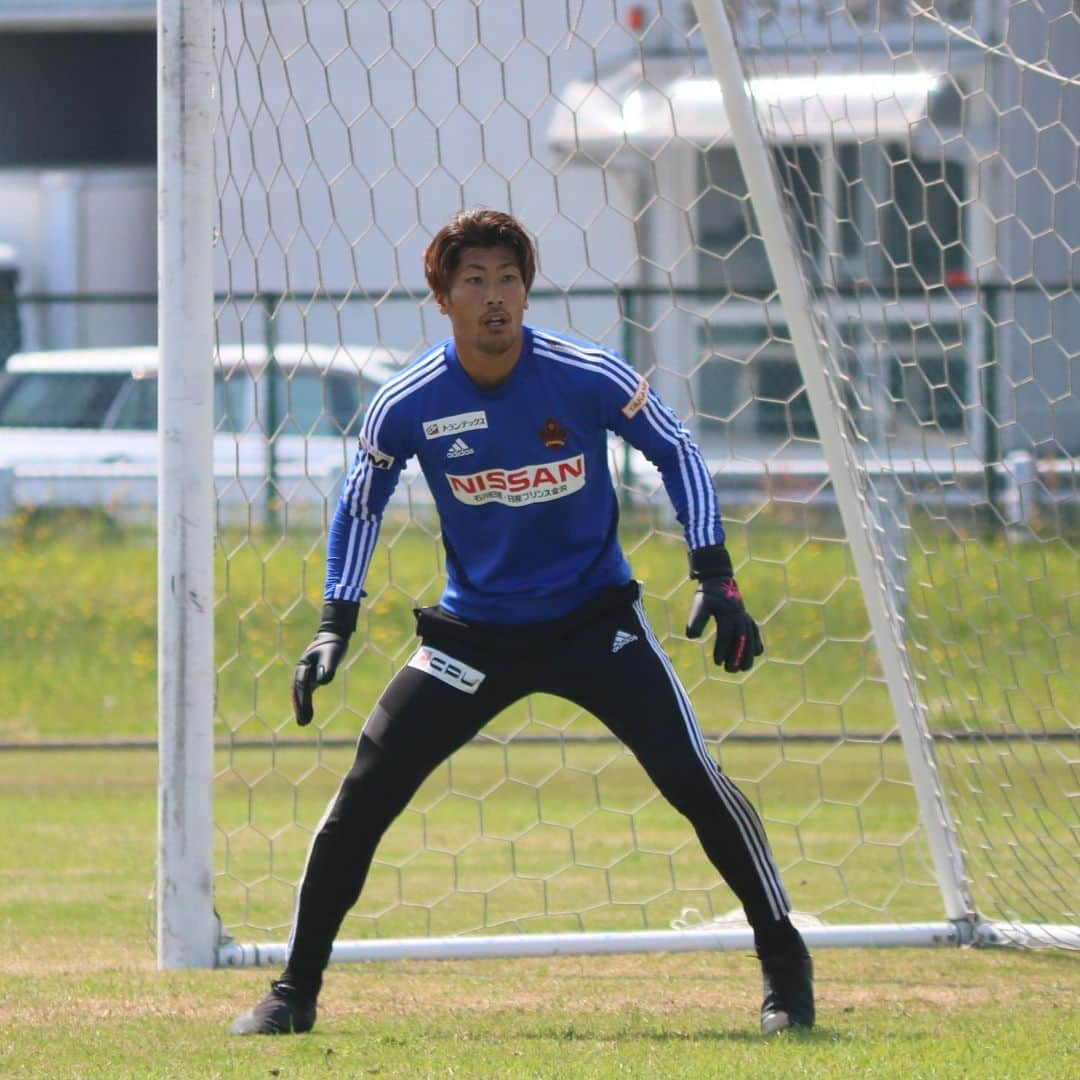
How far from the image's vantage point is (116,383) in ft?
Result: 49.6

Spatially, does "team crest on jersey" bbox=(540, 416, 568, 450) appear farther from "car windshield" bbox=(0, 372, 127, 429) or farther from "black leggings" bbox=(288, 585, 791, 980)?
"car windshield" bbox=(0, 372, 127, 429)

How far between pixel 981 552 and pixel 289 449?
4.67 metres

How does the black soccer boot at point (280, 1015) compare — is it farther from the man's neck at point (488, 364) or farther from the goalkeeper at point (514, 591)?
the man's neck at point (488, 364)

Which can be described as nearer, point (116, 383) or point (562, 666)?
point (562, 666)

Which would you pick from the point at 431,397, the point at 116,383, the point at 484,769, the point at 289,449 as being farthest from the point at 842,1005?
the point at 116,383

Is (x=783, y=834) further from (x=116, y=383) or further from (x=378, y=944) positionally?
(x=116, y=383)

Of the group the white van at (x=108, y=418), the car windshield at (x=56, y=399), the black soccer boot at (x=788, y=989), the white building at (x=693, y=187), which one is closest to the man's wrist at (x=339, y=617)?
the black soccer boot at (x=788, y=989)

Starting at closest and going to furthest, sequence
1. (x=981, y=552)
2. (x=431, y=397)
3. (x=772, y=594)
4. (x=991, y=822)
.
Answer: (x=431, y=397) → (x=991, y=822) → (x=981, y=552) → (x=772, y=594)

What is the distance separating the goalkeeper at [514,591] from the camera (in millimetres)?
4781

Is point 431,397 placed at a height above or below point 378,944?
above

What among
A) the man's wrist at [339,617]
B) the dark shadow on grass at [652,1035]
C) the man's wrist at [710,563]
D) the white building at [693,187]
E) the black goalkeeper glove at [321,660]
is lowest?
the dark shadow on grass at [652,1035]

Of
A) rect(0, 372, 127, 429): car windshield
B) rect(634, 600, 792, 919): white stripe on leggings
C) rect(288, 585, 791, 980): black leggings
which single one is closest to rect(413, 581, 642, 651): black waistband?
rect(288, 585, 791, 980): black leggings

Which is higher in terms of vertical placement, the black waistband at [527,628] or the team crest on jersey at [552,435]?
the team crest on jersey at [552,435]

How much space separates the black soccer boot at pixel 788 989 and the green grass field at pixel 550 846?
0.23 feet
